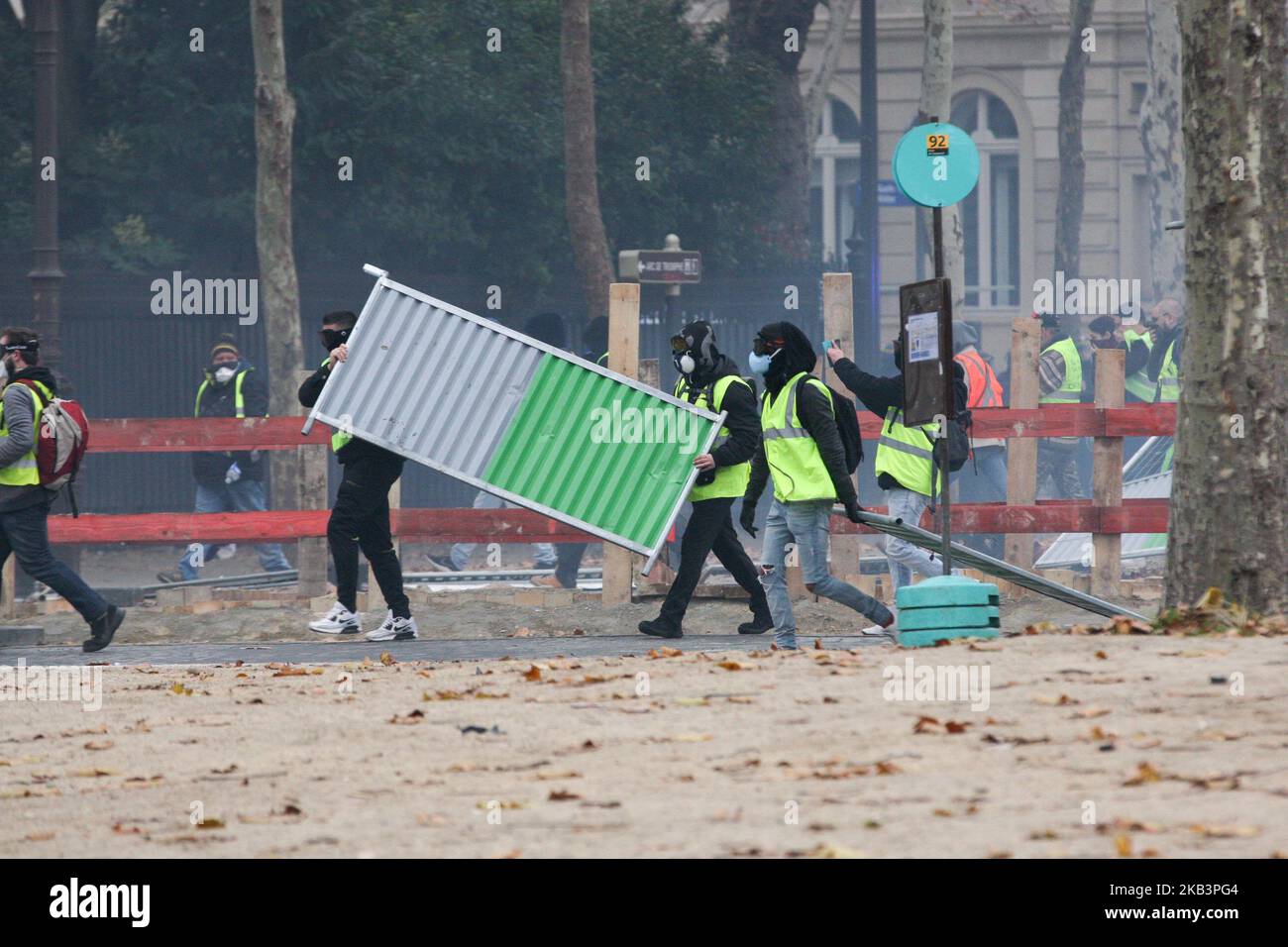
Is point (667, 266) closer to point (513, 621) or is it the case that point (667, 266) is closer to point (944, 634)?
point (513, 621)

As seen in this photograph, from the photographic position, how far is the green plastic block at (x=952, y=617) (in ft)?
33.6

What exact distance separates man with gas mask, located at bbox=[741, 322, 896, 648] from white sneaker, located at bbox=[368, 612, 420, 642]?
2443 millimetres

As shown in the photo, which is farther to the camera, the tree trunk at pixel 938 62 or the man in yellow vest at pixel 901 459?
the tree trunk at pixel 938 62

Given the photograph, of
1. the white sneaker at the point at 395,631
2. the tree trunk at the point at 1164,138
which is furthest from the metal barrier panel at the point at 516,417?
the tree trunk at the point at 1164,138

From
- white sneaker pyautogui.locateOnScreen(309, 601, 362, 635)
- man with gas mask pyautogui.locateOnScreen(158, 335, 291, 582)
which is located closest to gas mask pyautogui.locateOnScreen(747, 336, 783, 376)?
white sneaker pyautogui.locateOnScreen(309, 601, 362, 635)

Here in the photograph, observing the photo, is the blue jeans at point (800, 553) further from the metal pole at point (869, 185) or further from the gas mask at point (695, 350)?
the metal pole at point (869, 185)

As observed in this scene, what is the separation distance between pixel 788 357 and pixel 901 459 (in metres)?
1.42

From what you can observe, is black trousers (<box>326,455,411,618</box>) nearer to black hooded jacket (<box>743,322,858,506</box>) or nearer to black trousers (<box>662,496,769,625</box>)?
black trousers (<box>662,496,769,625</box>)

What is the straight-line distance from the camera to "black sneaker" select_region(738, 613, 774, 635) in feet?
44.2

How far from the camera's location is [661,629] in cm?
1325

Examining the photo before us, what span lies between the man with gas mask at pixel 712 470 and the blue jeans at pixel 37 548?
10.8 ft

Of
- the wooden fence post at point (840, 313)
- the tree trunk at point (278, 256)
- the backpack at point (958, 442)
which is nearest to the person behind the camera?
the backpack at point (958, 442)
